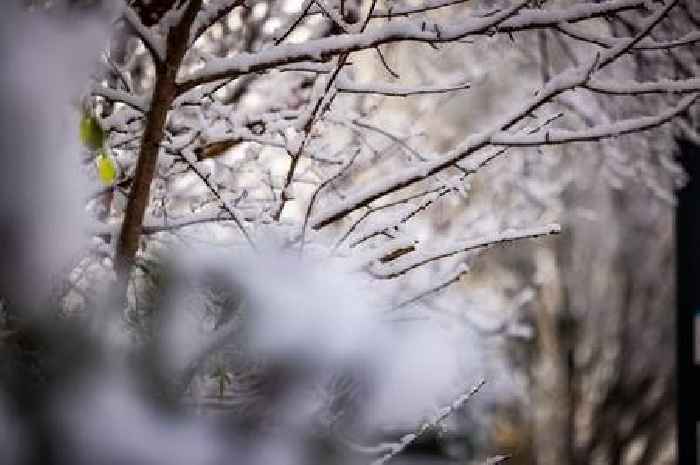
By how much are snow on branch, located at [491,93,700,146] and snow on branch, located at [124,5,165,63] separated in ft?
2.55

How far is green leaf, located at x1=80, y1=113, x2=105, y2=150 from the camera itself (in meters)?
1.83

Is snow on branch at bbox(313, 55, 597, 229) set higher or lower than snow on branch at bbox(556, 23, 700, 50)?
lower

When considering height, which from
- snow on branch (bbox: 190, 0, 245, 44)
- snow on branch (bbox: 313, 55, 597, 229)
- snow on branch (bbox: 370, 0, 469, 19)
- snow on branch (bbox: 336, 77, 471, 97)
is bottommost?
snow on branch (bbox: 313, 55, 597, 229)

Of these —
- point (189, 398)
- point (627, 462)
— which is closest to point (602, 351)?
point (627, 462)

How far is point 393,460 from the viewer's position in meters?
2.30

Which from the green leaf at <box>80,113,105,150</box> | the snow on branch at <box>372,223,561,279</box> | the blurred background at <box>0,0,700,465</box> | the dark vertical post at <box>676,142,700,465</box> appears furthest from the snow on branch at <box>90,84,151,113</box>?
the dark vertical post at <box>676,142,700,465</box>

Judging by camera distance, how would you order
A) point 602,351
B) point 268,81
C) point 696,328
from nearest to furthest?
1. point 268,81
2. point 696,328
3. point 602,351

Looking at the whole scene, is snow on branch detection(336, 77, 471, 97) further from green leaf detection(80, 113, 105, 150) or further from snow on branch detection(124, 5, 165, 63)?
green leaf detection(80, 113, 105, 150)

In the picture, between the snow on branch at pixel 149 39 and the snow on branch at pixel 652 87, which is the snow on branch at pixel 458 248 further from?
the snow on branch at pixel 149 39

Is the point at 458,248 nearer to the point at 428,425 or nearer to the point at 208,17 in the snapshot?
the point at 428,425

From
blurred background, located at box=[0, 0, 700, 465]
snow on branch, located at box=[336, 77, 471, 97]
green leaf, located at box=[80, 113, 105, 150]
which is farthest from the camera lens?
snow on branch, located at box=[336, 77, 471, 97]

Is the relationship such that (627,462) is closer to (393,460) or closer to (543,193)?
(543,193)

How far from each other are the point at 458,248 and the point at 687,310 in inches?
106

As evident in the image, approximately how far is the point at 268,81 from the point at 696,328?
7.70ft
